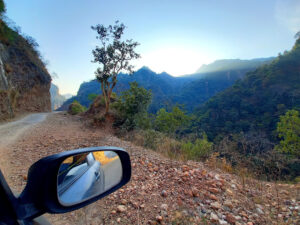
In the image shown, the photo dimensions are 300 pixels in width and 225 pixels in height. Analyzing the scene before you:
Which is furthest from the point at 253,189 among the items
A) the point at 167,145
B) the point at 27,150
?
the point at 27,150

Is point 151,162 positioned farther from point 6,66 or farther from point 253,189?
point 6,66

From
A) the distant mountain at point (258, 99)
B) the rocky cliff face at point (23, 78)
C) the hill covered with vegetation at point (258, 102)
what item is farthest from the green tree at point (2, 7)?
the distant mountain at point (258, 99)

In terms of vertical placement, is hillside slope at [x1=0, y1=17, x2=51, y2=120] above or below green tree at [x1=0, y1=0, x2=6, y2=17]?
below

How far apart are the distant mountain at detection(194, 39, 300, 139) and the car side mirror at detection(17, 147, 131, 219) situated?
34072 millimetres

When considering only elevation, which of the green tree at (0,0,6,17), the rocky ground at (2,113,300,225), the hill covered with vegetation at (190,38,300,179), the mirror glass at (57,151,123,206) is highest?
the green tree at (0,0,6,17)

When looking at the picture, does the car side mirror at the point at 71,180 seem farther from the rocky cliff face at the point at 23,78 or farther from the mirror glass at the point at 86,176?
the rocky cliff face at the point at 23,78

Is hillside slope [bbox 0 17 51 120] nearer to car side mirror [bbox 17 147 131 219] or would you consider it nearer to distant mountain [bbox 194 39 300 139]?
car side mirror [bbox 17 147 131 219]

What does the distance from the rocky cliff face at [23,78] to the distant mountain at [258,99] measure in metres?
30.9

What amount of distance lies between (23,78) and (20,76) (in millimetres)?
490

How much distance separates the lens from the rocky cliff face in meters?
11.7

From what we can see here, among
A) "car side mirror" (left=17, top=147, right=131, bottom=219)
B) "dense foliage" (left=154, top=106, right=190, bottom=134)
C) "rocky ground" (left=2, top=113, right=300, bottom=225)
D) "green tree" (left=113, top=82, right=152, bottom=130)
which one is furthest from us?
"dense foliage" (left=154, top=106, right=190, bottom=134)

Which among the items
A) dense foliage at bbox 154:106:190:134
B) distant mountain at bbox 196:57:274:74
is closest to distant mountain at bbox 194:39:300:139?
dense foliage at bbox 154:106:190:134

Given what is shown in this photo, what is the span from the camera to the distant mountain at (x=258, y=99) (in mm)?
34125

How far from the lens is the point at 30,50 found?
17.9 metres
